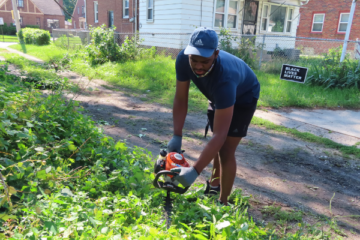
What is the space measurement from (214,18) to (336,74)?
25.0 feet

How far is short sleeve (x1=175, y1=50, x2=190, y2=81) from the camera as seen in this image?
2.97m

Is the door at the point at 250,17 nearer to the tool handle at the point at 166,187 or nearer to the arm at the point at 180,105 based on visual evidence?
the arm at the point at 180,105

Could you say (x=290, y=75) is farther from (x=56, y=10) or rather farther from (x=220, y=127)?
(x=56, y=10)

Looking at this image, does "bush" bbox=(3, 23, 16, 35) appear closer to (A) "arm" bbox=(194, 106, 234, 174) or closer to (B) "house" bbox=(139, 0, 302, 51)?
(B) "house" bbox=(139, 0, 302, 51)

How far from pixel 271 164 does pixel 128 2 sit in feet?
61.3

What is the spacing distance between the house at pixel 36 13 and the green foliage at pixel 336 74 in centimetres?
5818

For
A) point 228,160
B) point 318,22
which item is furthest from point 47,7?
point 228,160

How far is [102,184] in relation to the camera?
2852 millimetres

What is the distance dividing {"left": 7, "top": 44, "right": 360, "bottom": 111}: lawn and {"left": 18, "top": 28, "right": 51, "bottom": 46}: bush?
44.4ft

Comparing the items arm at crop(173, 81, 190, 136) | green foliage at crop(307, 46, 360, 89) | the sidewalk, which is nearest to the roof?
green foliage at crop(307, 46, 360, 89)

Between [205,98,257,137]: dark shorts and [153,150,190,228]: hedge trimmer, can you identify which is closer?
[153,150,190,228]: hedge trimmer

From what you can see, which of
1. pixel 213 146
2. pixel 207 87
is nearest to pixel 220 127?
pixel 213 146

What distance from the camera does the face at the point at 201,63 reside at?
249 centimetres

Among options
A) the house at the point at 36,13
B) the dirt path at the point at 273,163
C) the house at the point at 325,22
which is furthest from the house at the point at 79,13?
the dirt path at the point at 273,163
